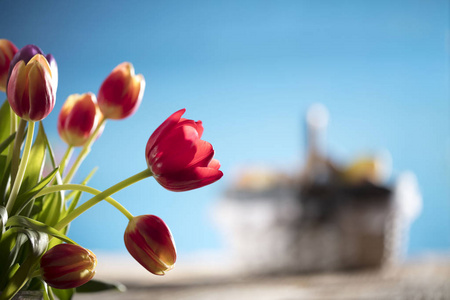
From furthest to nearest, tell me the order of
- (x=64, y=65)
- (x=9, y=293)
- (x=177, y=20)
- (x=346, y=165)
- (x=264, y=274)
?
(x=177, y=20)
(x=64, y=65)
(x=346, y=165)
(x=264, y=274)
(x=9, y=293)

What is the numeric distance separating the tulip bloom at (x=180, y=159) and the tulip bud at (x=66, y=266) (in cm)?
4

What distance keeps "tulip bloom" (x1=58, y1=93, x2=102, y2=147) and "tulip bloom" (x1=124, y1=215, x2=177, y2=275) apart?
0.06 m

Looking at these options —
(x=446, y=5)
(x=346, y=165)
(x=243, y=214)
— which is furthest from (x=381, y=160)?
(x=446, y=5)

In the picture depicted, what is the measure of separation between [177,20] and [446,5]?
172 cm

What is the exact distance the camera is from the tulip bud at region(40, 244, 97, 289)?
0.48ft

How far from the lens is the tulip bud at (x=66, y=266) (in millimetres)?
147

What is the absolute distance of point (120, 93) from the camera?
20 cm

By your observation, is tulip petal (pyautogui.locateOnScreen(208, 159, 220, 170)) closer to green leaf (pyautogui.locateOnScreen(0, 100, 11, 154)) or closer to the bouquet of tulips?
the bouquet of tulips

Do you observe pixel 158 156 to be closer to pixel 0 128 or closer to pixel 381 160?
pixel 0 128

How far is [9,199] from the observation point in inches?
6.4

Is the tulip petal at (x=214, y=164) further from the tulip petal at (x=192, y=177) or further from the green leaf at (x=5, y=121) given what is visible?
the green leaf at (x=5, y=121)

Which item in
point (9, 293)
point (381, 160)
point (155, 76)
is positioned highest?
point (155, 76)

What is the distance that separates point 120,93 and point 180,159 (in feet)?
0.21

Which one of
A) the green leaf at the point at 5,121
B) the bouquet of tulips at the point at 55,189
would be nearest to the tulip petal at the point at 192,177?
the bouquet of tulips at the point at 55,189
